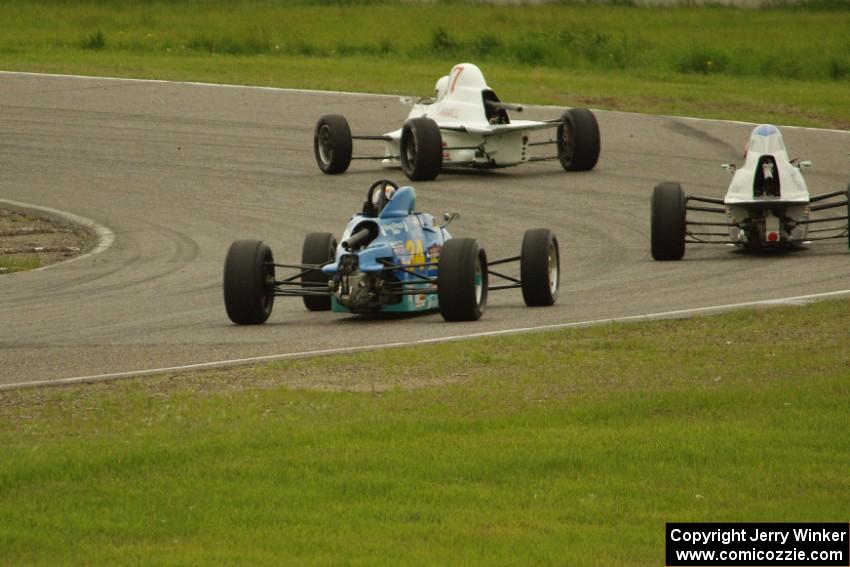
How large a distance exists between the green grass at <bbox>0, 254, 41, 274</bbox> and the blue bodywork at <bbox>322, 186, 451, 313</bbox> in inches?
210

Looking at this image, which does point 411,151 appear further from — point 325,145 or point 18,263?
point 18,263

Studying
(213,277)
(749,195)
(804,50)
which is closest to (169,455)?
(213,277)

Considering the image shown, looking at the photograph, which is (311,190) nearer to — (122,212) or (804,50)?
(122,212)

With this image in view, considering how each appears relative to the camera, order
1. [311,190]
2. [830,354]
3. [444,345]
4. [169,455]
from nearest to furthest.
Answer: [169,455], [830,354], [444,345], [311,190]

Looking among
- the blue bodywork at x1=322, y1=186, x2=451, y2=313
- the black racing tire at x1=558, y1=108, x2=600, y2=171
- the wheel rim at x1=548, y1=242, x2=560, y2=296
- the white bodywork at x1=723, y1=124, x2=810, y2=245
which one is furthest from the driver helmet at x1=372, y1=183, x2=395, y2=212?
the black racing tire at x1=558, y1=108, x2=600, y2=171

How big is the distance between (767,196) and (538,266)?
4.20 m

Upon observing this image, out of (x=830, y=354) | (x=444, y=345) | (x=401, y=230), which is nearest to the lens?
(x=830, y=354)

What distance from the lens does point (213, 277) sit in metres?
17.8

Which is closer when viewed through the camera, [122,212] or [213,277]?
[213,277]

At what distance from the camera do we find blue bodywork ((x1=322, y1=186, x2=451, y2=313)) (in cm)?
1441

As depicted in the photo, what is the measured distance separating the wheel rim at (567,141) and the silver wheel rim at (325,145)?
12.0 ft

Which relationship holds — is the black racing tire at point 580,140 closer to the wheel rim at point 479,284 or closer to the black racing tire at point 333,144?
the black racing tire at point 333,144

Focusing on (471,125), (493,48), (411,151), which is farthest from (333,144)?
(493,48)

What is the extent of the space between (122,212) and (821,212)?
31.7 feet
